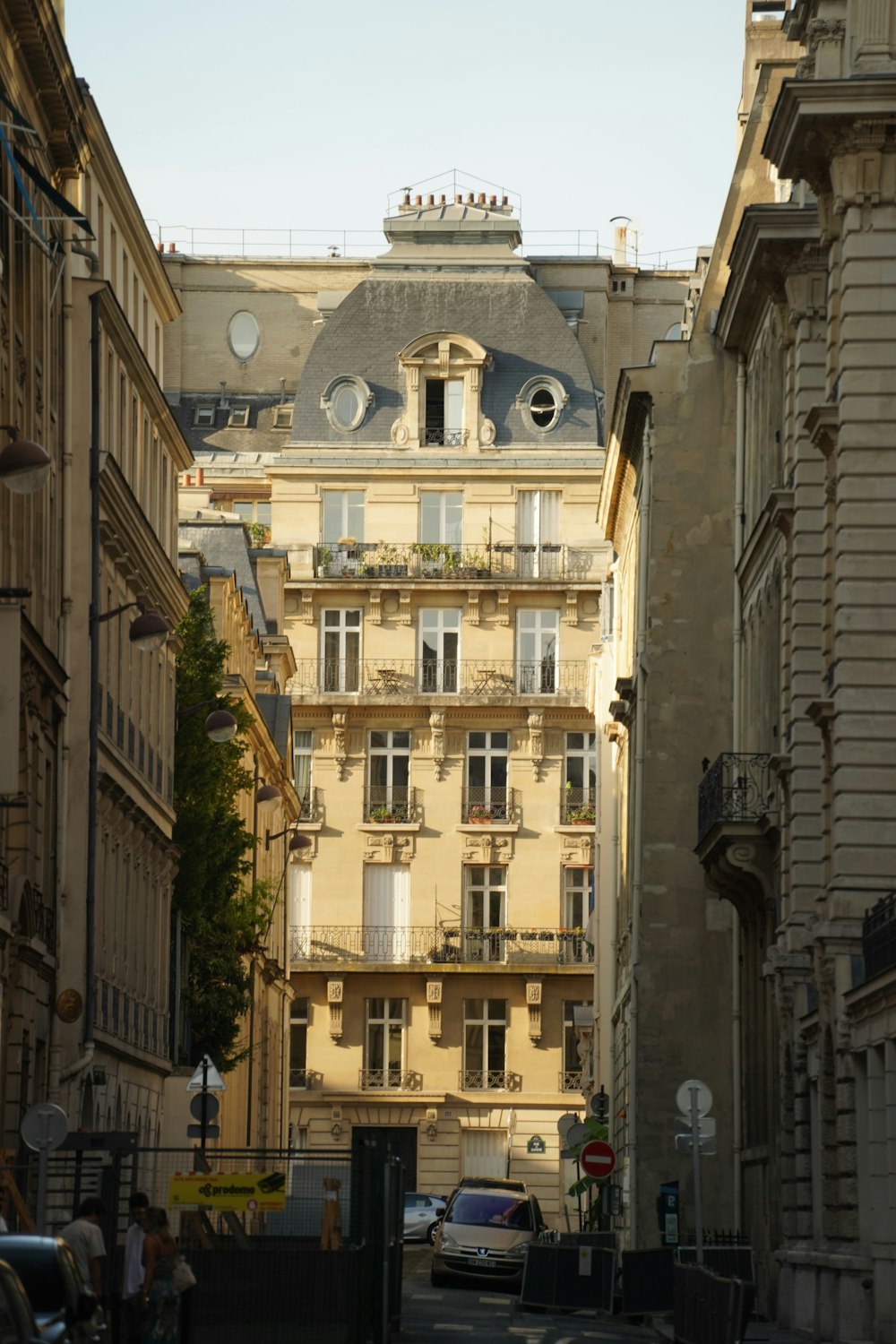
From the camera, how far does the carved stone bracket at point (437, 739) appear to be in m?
74.9

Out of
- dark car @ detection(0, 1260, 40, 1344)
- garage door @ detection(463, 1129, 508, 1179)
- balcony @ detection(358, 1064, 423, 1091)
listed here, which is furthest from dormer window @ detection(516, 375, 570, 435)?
dark car @ detection(0, 1260, 40, 1344)

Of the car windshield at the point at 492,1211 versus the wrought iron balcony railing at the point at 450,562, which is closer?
the car windshield at the point at 492,1211

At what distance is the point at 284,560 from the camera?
71688 millimetres

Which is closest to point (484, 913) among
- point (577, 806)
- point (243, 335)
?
point (577, 806)

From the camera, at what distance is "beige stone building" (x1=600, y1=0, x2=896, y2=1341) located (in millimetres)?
28328

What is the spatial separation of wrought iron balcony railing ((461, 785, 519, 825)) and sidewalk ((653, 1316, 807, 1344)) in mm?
41275

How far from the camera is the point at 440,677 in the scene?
75562 millimetres

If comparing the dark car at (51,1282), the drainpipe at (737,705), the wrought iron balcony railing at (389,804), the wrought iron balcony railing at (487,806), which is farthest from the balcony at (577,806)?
the dark car at (51,1282)

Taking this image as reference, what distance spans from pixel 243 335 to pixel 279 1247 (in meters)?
64.5

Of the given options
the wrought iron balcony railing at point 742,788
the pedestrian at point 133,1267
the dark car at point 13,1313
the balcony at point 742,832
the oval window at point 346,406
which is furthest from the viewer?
the oval window at point 346,406

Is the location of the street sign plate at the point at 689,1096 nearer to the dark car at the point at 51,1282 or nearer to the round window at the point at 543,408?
the dark car at the point at 51,1282

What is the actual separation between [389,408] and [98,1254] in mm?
58216

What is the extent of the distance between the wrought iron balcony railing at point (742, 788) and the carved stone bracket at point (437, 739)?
36713 mm

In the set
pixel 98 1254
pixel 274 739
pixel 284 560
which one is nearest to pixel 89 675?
pixel 98 1254
